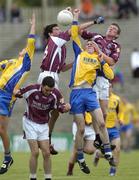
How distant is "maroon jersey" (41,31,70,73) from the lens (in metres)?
21.7

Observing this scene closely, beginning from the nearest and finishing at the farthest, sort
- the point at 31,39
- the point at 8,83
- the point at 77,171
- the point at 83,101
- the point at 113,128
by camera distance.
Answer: the point at 31,39 → the point at 83,101 → the point at 8,83 → the point at 77,171 → the point at 113,128

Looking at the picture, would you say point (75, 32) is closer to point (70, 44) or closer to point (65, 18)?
point (65, 18)

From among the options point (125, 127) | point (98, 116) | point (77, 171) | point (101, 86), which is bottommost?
point (125, 127)

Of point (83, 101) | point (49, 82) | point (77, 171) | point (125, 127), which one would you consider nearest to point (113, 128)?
point (77, 171)

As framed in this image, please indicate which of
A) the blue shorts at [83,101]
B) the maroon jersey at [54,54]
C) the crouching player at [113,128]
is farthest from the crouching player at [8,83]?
the crouching player at [113,128]

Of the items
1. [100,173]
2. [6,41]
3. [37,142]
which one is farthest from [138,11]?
[37,142]

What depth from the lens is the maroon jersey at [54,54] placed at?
21.7 m

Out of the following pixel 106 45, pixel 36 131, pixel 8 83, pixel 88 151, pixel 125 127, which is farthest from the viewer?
pixel 125 127

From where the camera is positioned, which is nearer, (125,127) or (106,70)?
(106,70)

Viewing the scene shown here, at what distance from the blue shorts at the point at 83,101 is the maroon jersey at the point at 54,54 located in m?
0.64

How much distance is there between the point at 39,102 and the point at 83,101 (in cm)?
262

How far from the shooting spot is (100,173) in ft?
75.3

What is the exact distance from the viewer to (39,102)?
1919 cm

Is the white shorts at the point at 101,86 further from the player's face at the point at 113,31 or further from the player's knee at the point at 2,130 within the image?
the player's knee at the point at 2,130
